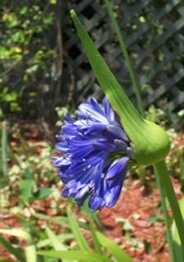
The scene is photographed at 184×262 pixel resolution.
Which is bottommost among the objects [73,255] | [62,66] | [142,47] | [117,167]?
[73,255]

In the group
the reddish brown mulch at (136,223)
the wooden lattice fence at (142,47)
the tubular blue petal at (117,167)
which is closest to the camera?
the tubular blue petal at (117,167)

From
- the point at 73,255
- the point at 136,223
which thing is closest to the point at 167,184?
the point at 73,255

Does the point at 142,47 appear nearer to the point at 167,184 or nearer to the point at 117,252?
the point at 117,252

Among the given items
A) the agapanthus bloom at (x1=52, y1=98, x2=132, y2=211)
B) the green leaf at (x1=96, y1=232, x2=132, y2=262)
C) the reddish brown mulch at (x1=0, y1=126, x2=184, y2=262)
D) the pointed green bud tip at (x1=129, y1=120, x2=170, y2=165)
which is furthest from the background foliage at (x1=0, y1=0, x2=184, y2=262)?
the pointed green bud tip at (x1=129, y1=120, x2=170, y2=165)

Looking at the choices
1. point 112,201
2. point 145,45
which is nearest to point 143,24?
point 145,45

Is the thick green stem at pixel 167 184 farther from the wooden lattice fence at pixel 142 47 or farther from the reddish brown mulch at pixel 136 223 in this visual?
the wooden lattice fence at pixel 142 47

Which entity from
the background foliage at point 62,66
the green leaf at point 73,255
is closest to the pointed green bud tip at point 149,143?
the green leaf at point 73,255

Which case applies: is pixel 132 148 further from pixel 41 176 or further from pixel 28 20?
pixel 28 20
